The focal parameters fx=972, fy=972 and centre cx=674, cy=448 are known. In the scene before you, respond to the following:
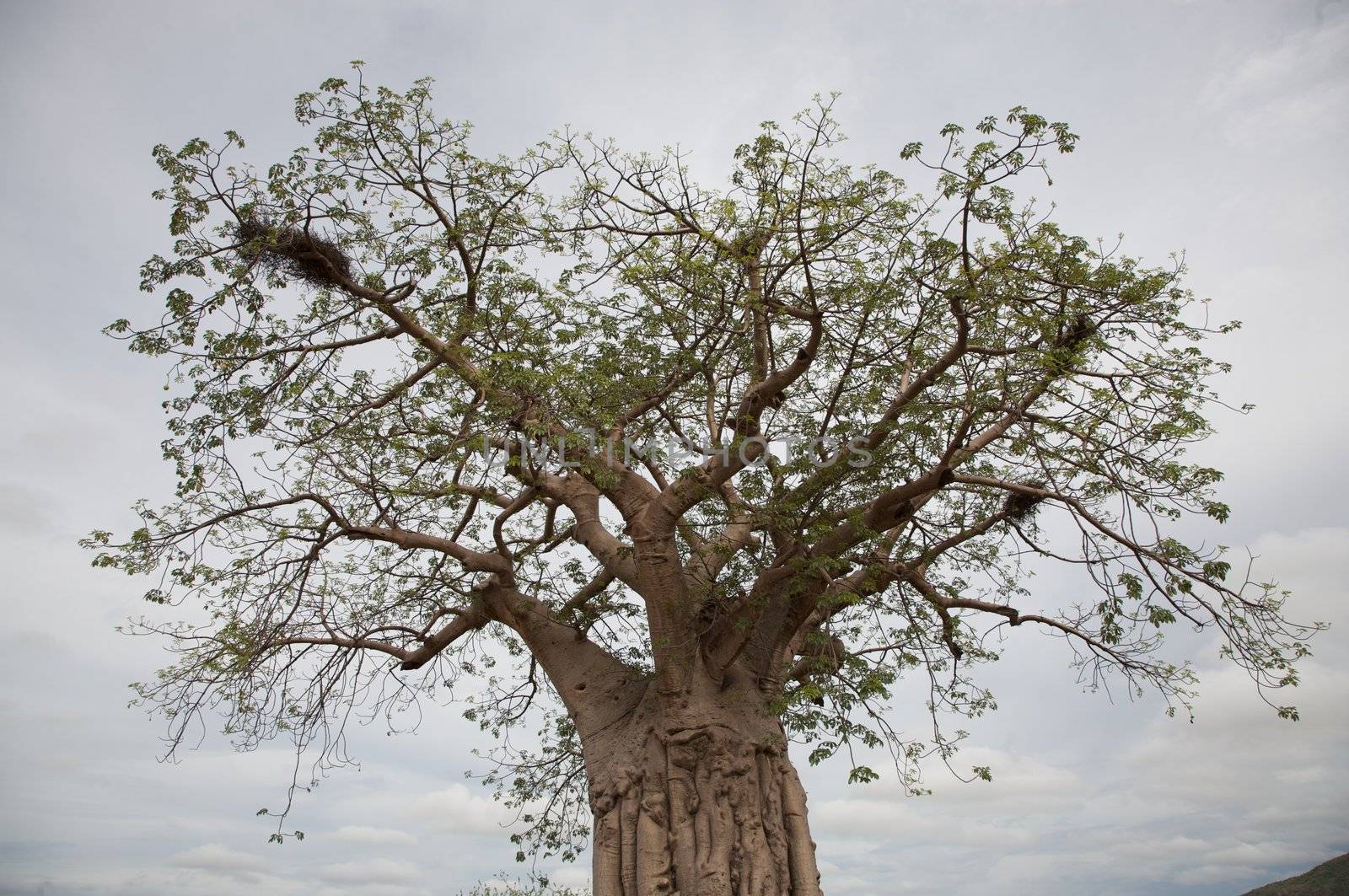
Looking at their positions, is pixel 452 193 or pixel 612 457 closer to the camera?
pixel 612 457

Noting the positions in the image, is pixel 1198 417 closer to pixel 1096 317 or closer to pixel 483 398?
pixel 1096 317

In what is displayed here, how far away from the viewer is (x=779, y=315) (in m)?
6.63

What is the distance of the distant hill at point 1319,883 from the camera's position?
1038cm

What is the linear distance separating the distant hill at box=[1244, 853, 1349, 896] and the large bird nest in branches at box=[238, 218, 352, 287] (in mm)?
11454

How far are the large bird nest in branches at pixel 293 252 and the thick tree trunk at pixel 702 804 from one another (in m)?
3.84

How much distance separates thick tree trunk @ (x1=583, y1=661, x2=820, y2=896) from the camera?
6.20 meters

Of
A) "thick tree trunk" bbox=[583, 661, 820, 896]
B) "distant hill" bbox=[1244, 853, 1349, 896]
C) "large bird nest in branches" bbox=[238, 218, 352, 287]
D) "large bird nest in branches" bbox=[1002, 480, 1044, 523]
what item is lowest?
"distant hill" bbox=[1244, 853, 1349, 896]

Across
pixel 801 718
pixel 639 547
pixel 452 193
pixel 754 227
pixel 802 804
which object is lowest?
pixel 802 804

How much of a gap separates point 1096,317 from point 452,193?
4629 mm

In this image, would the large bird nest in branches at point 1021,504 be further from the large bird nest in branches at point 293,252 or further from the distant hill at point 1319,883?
the distant hill at point 1319,883

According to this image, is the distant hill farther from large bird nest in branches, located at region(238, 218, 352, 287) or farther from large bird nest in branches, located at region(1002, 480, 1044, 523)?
large bird nest in branches, located at region(238, 218, 352, 287)

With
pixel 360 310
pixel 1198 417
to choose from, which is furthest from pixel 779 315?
pixel 360 310

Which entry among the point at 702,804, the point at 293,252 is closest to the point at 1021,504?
the point at 702,804

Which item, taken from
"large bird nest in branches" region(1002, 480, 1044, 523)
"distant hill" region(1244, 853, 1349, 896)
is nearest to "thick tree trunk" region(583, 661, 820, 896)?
"large bird nest in branches" region(1002, 480, 1044, 523)
